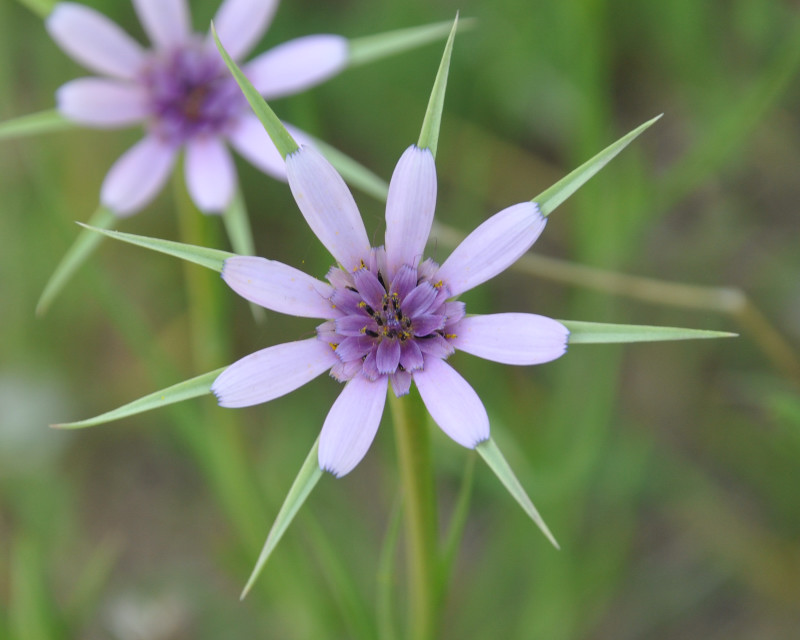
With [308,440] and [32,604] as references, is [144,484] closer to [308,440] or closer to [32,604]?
[308,440]

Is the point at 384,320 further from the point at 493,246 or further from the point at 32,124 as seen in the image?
the point at 32,124

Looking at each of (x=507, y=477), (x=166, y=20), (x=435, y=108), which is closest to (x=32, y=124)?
(x=166, y=20)

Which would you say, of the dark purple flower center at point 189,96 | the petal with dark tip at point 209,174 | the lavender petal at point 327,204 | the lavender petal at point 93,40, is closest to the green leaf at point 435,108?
the lavender petal at point 327,204

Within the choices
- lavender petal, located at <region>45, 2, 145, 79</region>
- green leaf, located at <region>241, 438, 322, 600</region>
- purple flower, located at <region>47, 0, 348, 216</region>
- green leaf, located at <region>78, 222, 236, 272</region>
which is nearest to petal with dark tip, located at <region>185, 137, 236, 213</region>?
purple flower, located at <region>47, 0, 348, 216</region>

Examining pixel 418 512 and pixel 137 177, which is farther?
pixel 137 177

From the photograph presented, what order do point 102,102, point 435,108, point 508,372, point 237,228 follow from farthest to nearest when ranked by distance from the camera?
point 508,372, point 102,102, point 237,228, point 435,108

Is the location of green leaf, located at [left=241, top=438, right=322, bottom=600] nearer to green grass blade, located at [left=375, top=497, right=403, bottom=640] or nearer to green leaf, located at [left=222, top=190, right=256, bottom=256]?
green grass blade, located at [left=375, top=497, right=403, bottom=640]

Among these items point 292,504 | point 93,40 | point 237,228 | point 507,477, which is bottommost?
point 507,477
